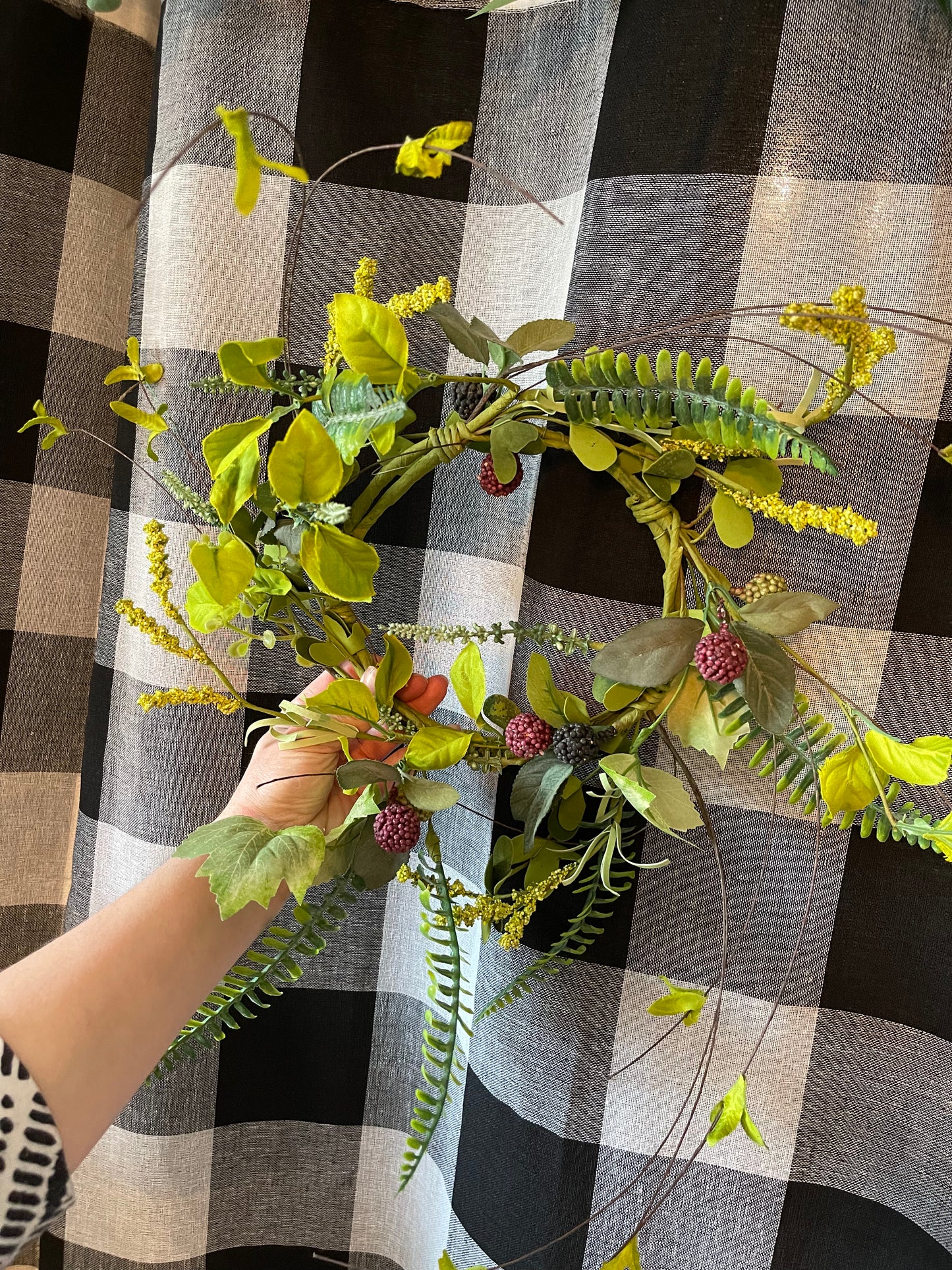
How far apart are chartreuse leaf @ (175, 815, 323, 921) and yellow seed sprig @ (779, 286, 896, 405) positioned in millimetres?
463

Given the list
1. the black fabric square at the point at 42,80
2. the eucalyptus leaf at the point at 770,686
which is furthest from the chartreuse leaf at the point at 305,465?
the black fabric square at the point at 42,80

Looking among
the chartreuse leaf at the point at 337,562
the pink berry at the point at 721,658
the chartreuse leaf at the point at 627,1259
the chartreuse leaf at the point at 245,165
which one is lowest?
the chartreuse leaf at the point at 627,1259

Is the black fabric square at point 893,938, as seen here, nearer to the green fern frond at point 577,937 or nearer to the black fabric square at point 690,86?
the green fern frond at point 577,937

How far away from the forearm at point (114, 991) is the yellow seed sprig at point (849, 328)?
2.03ft

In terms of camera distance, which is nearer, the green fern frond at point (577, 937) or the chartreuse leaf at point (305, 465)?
the chartreuse leaf at point (305, 465)

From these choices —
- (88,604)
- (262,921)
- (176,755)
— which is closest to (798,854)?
(262,921)

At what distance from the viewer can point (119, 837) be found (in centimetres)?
92

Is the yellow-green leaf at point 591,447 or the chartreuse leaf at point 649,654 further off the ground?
the yellow-green leaf at point 591,447

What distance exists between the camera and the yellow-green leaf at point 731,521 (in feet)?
2.17

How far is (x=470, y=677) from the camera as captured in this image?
630mm

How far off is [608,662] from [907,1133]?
56 cm

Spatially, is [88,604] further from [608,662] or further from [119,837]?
[608,662]

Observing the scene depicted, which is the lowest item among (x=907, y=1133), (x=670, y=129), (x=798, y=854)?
(x=907, y=1133)

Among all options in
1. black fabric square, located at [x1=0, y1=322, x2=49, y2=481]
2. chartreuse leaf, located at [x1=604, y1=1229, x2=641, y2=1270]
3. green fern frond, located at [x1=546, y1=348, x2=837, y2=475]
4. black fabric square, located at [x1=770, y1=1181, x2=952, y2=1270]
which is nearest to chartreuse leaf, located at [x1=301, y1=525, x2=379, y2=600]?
green fern frond, located at [x1=546, y1=348, x2=837, y2=475]
